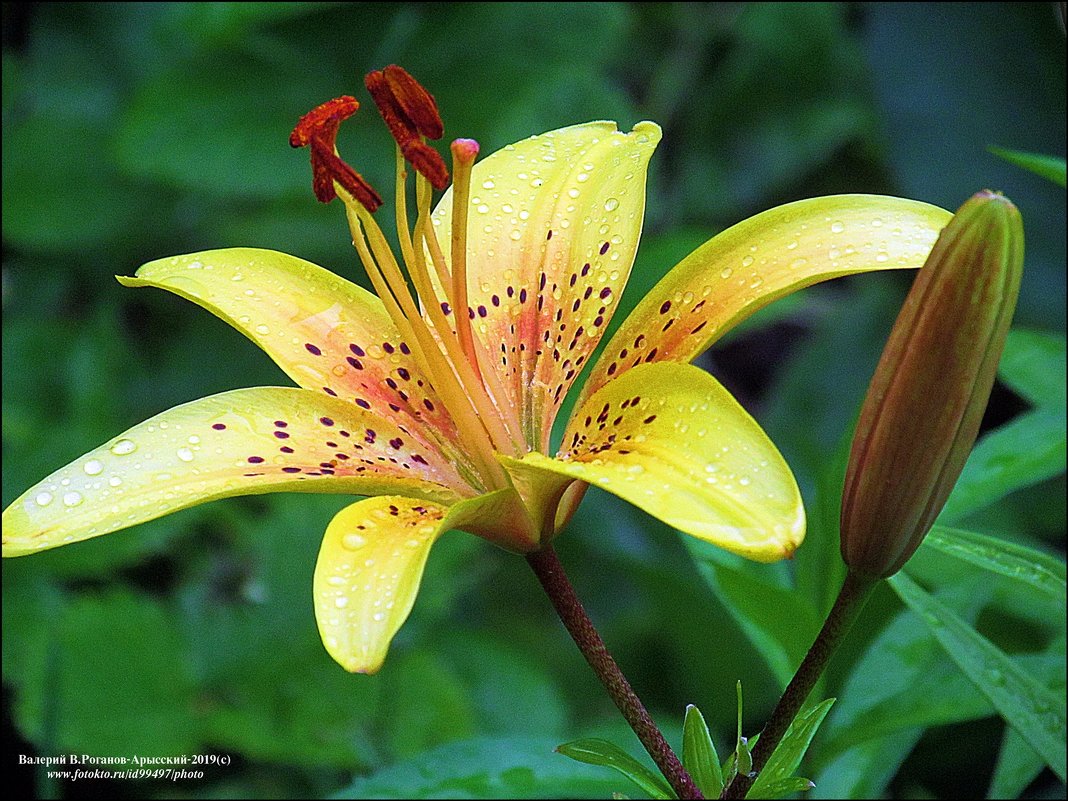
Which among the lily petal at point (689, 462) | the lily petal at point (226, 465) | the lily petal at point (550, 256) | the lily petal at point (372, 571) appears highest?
the lily petal at point (550, 256)

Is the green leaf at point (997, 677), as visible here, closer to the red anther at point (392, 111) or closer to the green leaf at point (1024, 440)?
the green leaf at point (1024, 440)

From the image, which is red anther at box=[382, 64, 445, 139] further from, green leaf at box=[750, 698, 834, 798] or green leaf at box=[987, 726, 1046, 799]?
green leaf at box=[987, 726, 1046, 799]

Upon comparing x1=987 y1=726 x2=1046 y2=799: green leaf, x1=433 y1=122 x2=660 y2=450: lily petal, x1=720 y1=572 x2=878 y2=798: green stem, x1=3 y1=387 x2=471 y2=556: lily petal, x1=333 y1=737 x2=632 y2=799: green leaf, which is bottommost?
x1=333 y1=737 x2=632 y2=799: green leaf

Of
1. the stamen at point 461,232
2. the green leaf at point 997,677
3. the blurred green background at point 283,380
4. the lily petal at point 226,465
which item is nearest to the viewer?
the lily petal at point 226,465

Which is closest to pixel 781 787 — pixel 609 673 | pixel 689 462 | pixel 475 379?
pixel 609 673

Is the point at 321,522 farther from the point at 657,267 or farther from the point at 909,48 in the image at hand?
the point at 909,48

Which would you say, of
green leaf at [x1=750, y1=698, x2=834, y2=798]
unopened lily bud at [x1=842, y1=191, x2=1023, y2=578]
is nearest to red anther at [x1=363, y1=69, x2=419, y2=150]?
unopened lily bud at [x1=842, y1=191, x2=1023, y2=578]

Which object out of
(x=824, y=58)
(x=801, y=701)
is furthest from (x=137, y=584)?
(x=824, y=58)

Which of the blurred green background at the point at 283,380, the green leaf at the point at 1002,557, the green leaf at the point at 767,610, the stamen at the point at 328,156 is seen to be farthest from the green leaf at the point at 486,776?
the stamen at the point at 328,156
